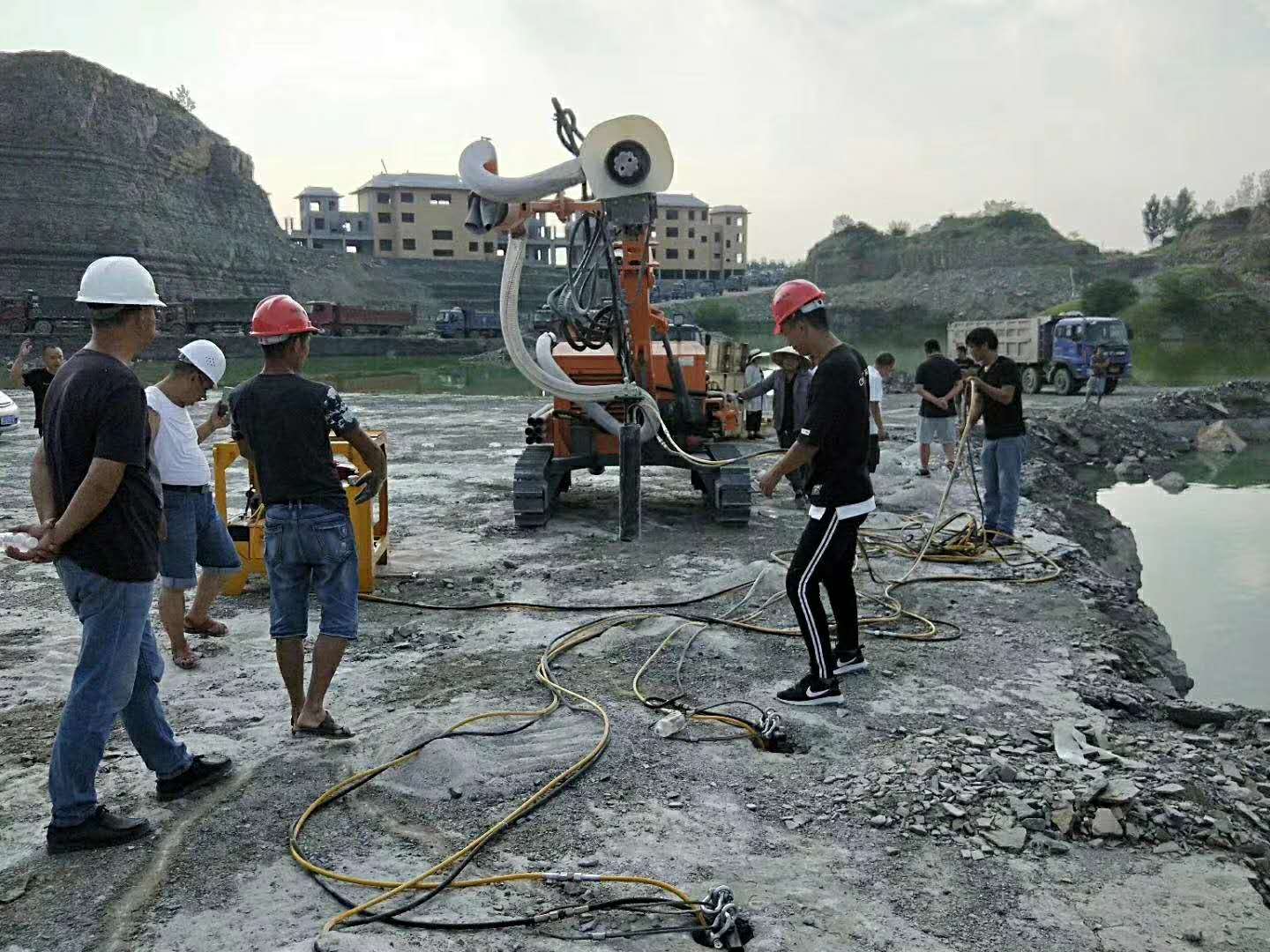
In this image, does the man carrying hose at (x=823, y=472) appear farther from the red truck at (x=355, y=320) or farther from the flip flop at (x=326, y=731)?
the red truck at (x=355, y=320)

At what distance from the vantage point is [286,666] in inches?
185

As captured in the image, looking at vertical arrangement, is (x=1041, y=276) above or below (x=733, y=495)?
above

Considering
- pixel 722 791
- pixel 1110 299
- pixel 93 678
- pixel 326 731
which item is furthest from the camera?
pixel 1110 299

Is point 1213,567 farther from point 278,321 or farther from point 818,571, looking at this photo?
point 278,321

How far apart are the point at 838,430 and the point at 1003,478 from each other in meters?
3.93

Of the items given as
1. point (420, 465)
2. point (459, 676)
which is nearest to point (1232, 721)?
Result: point (459, 676)

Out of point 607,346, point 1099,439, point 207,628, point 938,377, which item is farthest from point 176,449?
point 1099,439

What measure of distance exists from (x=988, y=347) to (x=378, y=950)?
6745 millimetres

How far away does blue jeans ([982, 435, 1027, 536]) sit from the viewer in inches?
324

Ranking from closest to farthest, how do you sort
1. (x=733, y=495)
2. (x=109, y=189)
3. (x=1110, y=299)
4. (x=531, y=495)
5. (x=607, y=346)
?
(x=531, y=495)
(x=733, y=495)
(x=607, y=346)
(x=1110, y=299)
(x=109, y=189)

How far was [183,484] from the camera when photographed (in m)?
5.49

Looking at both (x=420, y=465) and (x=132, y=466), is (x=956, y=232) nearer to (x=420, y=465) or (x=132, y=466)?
(x=420, y=465)

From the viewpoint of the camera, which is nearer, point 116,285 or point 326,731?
point 116,285

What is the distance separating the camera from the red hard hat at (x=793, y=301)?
16.6 feet
